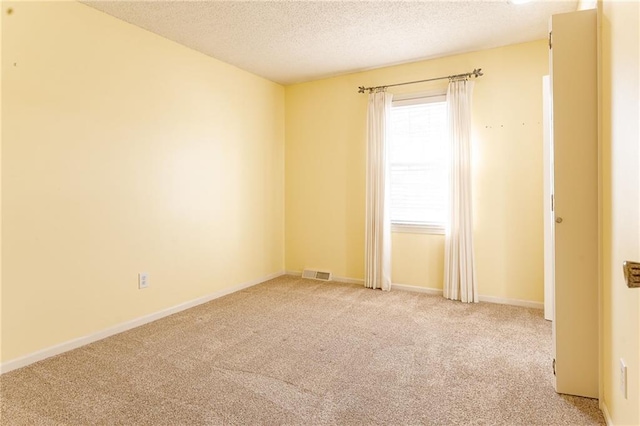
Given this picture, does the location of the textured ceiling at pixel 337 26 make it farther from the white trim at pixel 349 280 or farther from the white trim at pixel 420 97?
the white trim at pixel 349 280

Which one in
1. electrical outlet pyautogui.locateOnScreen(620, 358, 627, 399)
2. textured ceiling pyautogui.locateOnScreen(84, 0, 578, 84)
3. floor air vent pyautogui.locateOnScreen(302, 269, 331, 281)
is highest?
textured ceiling pyautogui.locateOnScreen(84, 0, 578, 84)

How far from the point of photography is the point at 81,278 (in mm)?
2781

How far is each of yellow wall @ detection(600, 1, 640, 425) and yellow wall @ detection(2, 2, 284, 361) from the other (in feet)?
10.9

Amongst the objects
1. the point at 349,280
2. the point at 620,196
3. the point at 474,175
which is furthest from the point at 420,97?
the point at 620,196

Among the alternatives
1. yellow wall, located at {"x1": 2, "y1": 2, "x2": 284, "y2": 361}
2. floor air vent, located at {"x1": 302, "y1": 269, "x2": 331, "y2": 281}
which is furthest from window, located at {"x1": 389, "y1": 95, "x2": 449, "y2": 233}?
yellow wall, located at {"x1": 2, "y1": 2, "x2": 284, "y2": 361}

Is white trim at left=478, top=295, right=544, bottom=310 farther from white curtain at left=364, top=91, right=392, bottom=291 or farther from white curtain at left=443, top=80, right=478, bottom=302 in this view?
white curtain at left=364, top=91, right=392, bottom=291

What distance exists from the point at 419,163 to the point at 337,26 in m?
1.76

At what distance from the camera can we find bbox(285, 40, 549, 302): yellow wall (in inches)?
142

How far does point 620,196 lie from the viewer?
1533mm

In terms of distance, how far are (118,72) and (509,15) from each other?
3.33m

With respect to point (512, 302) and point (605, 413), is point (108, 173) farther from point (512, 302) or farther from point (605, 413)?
point (512, 302)

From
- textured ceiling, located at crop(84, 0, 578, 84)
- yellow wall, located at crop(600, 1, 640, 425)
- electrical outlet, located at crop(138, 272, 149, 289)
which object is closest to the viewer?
yellow wall, located at crop(600, 1, 640, 425)

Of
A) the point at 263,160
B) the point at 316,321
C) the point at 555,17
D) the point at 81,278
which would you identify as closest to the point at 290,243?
the point at 263,160

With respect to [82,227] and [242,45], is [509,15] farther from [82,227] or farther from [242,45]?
[82,227]
